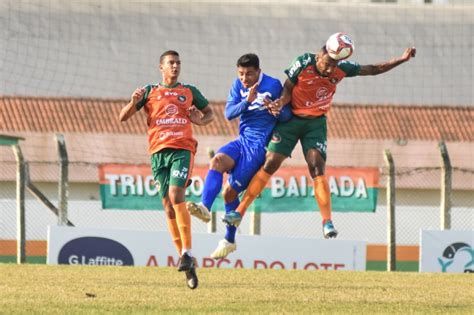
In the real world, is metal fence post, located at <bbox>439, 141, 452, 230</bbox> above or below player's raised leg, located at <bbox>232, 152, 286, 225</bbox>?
above

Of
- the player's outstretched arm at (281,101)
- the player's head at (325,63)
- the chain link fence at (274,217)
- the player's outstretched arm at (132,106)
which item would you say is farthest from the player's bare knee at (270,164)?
the chain link fence at (274,217)

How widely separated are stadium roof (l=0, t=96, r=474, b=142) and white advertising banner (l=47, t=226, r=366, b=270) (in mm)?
21008

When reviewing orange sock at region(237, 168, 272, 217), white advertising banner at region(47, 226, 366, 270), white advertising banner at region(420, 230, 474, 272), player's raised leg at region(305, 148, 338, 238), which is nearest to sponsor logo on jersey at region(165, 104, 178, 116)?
orange sock at region(237, 168, 272, 217)

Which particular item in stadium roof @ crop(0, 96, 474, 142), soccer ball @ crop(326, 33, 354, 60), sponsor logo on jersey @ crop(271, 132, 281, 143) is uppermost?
stadium roof @ crop(0, 96, 474, 142)

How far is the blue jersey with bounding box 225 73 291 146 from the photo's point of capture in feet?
47.0

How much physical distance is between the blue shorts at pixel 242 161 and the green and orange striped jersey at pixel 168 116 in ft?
3.35

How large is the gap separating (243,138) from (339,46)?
1.73 meters

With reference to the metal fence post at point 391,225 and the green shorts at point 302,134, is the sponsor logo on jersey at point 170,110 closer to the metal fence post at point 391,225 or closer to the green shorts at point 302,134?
the green shorts at point 302,134

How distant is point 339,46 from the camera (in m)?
14.0

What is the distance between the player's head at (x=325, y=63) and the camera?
14.2 meters

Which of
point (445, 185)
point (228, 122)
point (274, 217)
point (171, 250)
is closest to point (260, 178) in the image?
point (171, 250)

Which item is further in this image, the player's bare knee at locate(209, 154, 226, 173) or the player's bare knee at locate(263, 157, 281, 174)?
the player's bare knee at locate(263, 157, 281, 174)

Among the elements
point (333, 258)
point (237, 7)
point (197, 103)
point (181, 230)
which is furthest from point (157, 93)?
point (237, 7)

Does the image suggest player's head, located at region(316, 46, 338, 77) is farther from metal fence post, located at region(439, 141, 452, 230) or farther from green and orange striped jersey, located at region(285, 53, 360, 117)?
metal fence post, located at region(439, 141, 452, 230)
